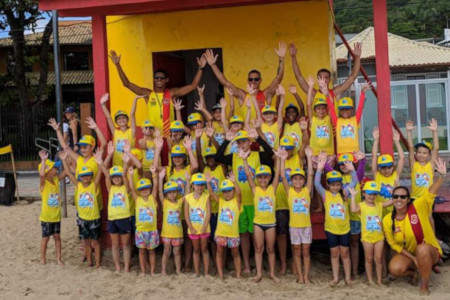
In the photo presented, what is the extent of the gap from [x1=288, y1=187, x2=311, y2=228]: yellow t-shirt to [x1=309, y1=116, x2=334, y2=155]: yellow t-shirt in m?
0.69

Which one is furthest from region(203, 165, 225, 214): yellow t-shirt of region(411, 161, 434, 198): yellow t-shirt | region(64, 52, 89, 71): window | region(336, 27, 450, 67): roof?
region(64, 52, 89, 71): window

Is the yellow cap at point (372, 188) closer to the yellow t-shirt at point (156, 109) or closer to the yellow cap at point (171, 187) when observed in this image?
the yellow cap at point (171, 187)

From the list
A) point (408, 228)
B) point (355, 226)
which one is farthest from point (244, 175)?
point (408, 228)

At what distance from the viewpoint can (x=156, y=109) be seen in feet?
25.2

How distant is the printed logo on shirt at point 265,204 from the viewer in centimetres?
631

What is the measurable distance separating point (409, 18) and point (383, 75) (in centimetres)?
4861

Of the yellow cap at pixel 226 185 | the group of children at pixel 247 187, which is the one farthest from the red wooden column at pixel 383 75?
the yellow cap at pixel 226 185

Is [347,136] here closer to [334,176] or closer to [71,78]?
[334,176]

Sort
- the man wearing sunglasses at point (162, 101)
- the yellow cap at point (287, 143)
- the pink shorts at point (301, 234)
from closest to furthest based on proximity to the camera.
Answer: the pink shorts at point (301, 234), the yellow cap at point (287, 143), the man wearing sunglasses at point (162, 101)

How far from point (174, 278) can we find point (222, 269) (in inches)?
24.4

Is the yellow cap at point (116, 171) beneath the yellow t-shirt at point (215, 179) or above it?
above

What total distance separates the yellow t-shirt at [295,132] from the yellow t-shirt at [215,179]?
1.05 m

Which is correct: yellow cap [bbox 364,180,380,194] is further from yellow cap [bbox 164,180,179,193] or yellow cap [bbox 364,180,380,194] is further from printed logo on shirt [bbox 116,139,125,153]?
printed logo on shirt [bbox 116,139,125,153]

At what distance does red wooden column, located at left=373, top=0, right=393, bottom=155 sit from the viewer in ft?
21.8
